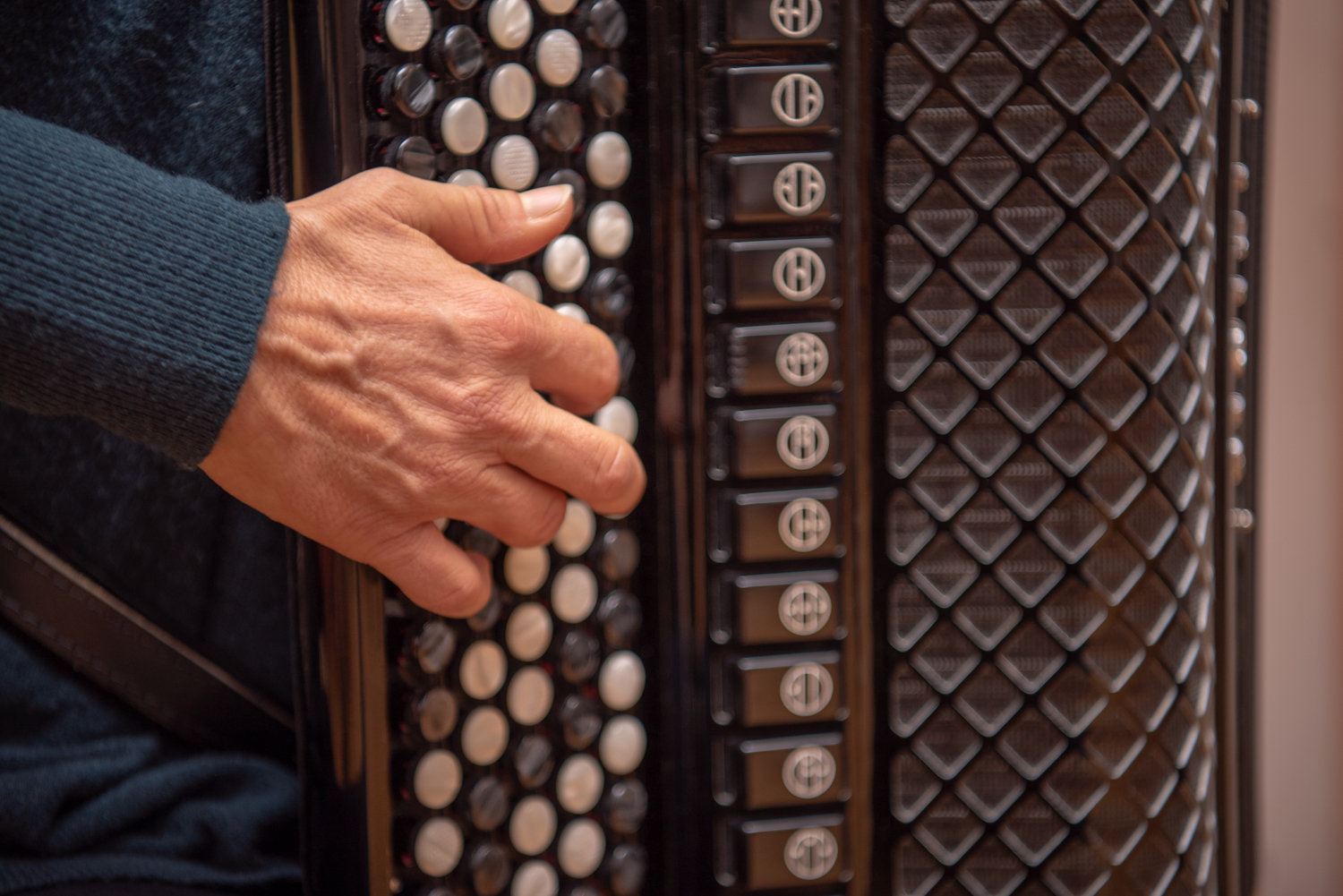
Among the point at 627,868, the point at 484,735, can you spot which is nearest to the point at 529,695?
the point at 484,735

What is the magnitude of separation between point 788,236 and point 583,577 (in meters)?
0.26

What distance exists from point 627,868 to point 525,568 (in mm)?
220

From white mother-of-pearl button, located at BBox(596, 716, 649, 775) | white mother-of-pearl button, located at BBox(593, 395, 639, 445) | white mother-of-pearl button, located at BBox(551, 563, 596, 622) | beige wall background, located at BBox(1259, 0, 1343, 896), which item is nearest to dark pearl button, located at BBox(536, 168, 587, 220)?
white mother-of-pearl button, located at BBox(593, 395, 639, 445)

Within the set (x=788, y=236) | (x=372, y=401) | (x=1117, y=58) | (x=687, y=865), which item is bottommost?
(x=687, y=865)

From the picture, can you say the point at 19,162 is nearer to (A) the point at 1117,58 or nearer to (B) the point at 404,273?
(B) the point at 404,273

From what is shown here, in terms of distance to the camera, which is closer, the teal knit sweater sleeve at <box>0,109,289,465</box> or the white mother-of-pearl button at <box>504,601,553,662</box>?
the teal knit sweater sleeve at <box>0,109,289,465</box>

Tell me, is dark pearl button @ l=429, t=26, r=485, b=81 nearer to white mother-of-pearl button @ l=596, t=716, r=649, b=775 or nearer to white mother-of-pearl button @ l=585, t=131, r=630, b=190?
white mother-of-pearl button @ l=585, t=131, r=630, b=190

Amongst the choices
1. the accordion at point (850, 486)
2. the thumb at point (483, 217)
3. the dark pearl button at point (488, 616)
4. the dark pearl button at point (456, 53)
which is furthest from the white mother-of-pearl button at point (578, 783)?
the dark pearl button at point (456, 53)

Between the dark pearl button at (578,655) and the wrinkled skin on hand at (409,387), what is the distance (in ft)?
0.25

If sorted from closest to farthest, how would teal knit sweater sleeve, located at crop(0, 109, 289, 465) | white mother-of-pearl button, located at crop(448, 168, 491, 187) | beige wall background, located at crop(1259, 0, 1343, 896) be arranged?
1. teal knit sweater sleeve, located at crop(0, 109, 289, 465)
2. white mother-of-pearl button, located at crop(448, 168, 491, 187)
3. beige wall background, located at crop(1259, 0, 1343, 896)

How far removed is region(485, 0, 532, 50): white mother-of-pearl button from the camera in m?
0.50

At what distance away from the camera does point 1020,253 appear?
573 mm

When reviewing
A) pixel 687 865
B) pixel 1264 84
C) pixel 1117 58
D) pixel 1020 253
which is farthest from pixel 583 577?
pixel 1264 84

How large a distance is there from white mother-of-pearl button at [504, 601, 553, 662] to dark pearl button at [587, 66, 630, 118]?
0.32 meters
